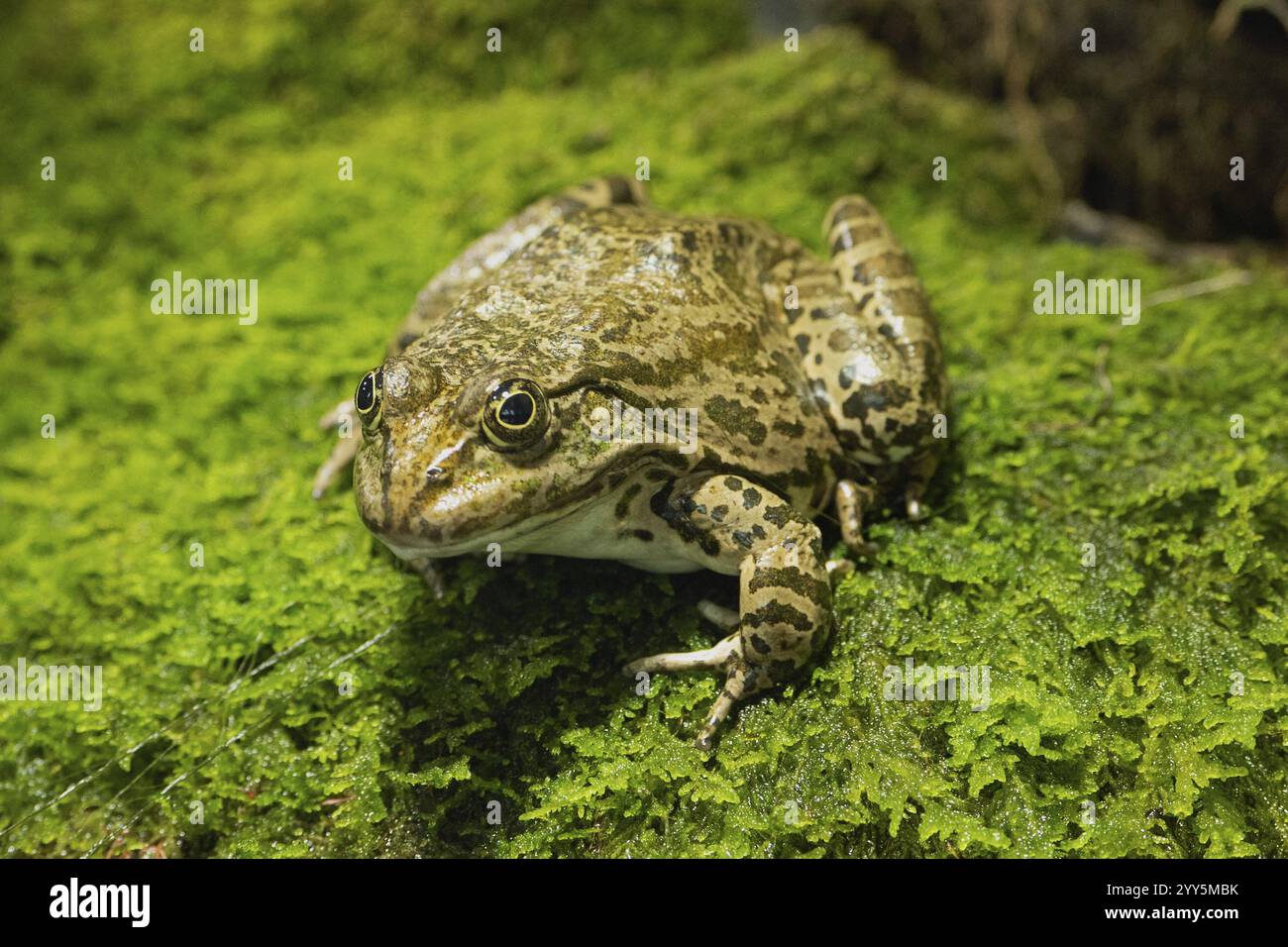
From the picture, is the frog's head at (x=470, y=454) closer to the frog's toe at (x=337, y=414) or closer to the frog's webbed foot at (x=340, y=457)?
the frog's webbed foot at (x=340, y=457)

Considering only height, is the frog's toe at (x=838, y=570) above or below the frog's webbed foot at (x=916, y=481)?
below

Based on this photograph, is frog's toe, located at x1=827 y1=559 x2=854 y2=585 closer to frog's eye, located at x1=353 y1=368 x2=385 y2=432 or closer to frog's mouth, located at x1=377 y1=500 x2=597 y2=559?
frog's mouth, located at x1=377 y1=500 x2=597 y2=559

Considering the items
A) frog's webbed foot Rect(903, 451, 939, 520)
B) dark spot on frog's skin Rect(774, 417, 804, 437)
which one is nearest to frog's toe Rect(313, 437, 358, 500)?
dark spot on frog's skin Rect(774, 417, 804, 437)

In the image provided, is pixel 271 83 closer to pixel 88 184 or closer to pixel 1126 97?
pixel 88 184

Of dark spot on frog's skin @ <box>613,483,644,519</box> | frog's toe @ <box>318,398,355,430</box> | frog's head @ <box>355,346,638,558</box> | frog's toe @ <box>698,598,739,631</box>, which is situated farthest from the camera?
frog's toe @ <box>318,398,355,430</box>

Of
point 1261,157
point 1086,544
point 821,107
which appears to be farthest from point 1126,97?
point 1086,544

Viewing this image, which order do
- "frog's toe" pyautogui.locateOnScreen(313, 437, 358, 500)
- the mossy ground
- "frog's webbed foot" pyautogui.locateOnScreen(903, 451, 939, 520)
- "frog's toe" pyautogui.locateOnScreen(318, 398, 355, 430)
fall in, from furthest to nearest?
"frog's toe" pyautogui.locateOnScreen(318, 398, 355, 430) < "frog's toe" pyautogui.locateOnScreen(313, 437, 358, 500) < "frog's webbed foot" pyautogui.locateOnScreen(903, 451, 939, 520) < the mossy ground

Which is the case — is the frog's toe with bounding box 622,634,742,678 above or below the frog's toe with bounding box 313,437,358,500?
below

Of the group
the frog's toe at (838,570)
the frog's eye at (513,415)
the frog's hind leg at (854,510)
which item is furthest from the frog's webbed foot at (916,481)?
the frog's eye at (513,415)
